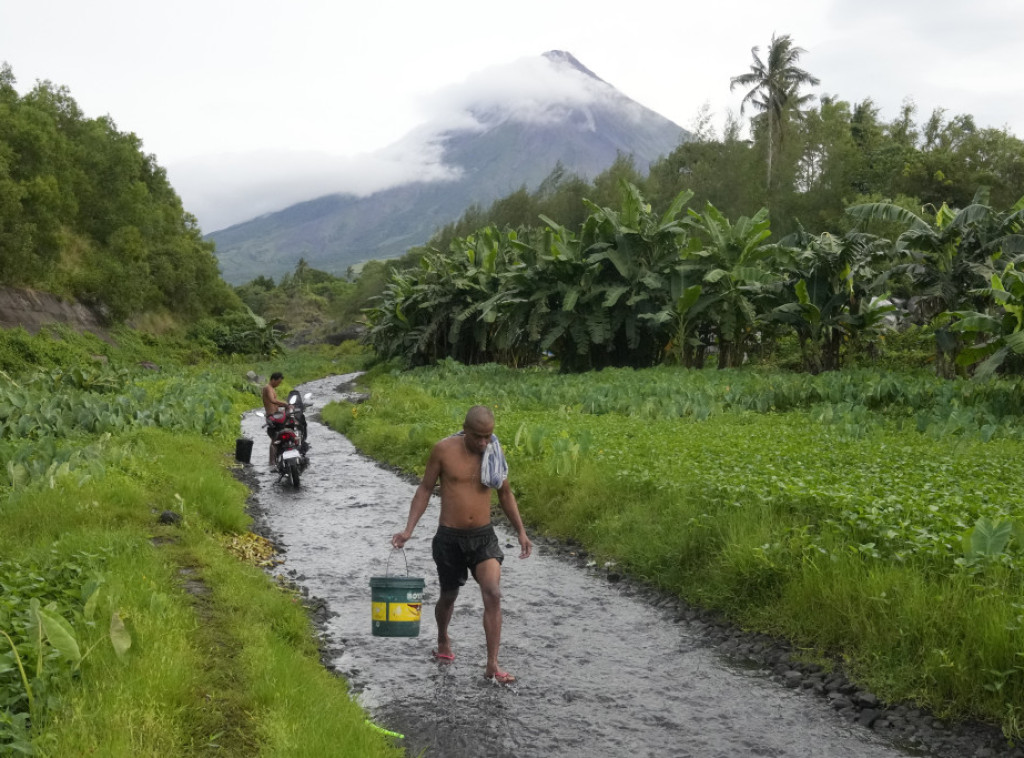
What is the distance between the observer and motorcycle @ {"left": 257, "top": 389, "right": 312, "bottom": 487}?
13.6 metres

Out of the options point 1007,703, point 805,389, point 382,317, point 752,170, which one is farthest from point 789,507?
point 752,170

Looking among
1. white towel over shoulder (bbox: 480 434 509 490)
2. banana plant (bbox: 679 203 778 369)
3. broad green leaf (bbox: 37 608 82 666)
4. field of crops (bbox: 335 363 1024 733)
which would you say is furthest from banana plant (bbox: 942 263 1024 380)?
broad green leaf (bbox: 37 608 82 666)

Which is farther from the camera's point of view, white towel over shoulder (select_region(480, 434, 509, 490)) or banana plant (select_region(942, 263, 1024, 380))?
banana plant (select_region(942, 263, 1024, 380))

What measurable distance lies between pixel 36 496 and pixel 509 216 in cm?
5209

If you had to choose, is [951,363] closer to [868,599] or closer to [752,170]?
[868,599]

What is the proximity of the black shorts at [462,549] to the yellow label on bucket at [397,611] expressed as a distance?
0.35 metres

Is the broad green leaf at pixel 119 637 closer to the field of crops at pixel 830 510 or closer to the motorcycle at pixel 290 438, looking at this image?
the field of crops at pixel 830 510

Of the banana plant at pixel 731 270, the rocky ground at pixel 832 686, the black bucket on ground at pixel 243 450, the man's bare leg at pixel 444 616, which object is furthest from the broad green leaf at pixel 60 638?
the banana plant at pixel 731 270

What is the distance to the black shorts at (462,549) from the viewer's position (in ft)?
19.1

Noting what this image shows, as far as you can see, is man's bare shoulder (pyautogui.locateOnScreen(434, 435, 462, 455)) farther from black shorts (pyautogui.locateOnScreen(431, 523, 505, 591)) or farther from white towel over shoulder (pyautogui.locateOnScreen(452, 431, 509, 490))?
black shorts (pyautogui.locateOnScreen(431, 523, 505, 591))

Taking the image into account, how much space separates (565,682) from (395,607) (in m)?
1.43

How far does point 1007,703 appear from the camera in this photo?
4863mm

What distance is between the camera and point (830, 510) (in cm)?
741

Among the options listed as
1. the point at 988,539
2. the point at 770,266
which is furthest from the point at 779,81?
the point at 988,539
